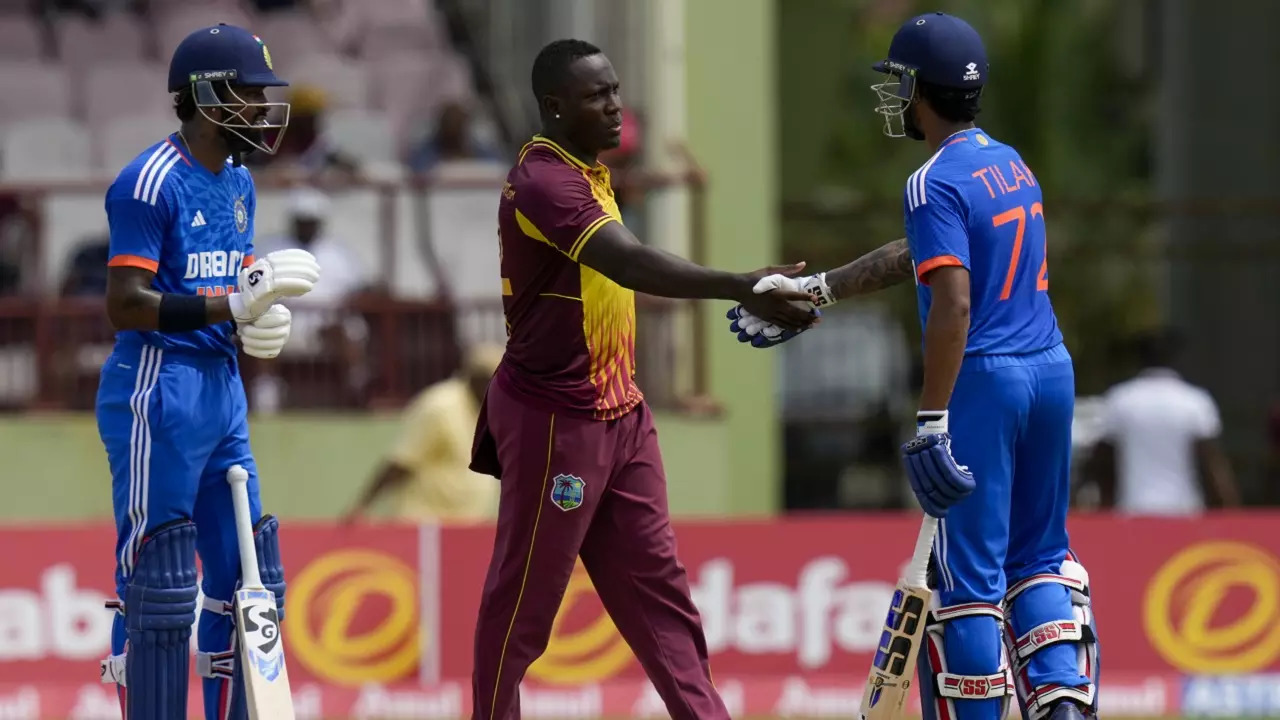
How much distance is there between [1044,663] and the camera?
6441mm

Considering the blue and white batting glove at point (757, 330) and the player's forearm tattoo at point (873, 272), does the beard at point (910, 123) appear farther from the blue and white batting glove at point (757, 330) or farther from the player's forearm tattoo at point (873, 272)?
the blue and white batting glove at point (757, 330)

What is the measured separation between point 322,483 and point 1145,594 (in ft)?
15.5

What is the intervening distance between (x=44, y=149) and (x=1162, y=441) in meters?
7.67

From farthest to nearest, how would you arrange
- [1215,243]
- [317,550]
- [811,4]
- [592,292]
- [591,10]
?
[811,4] < [1215,243] < [591,10] < [317,550] < [592,292]

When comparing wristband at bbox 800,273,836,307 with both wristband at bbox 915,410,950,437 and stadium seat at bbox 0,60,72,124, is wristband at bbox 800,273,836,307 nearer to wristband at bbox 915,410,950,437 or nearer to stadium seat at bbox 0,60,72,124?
wristband at bbox 915,410,950,437

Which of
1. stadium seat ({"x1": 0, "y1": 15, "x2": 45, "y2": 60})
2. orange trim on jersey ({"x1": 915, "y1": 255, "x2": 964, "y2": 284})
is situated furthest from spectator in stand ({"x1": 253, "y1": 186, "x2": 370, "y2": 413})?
orange trim on jersey ({"x1": 915, "y1": 255, "x2": 964, "y2": 284})

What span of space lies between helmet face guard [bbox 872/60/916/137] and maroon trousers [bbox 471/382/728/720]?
1234 millimetres

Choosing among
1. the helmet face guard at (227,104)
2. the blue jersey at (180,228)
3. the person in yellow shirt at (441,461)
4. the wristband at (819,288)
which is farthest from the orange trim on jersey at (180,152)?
the person in yellow shirt at (441,461)

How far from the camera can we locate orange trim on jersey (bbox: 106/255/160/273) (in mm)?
6453

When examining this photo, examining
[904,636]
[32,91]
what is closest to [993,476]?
[904,636]

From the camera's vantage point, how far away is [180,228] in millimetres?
6566

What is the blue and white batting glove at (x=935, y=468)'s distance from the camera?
604 centimetres

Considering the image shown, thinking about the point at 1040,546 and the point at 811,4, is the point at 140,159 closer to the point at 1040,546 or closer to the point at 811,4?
the point at 1040,546

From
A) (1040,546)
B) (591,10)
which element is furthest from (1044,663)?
(591,10)
